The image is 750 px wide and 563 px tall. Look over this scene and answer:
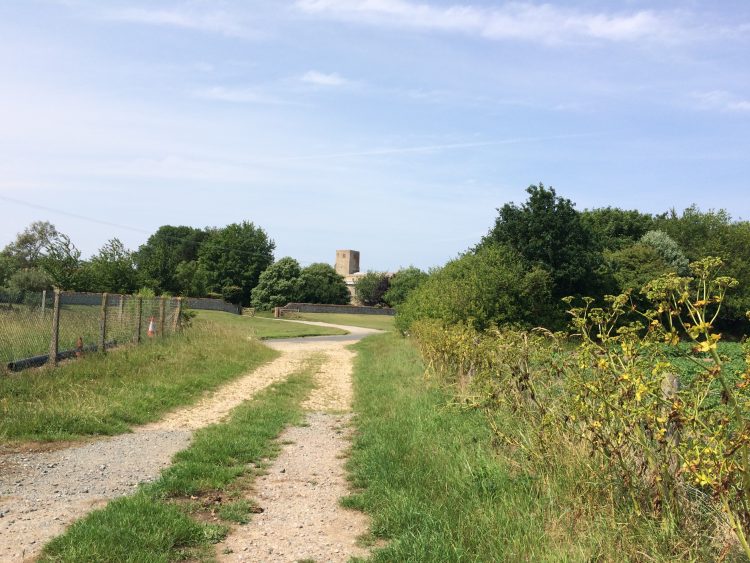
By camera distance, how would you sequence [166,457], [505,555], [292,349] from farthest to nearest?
[292,349] < [166,457] < [505,555]

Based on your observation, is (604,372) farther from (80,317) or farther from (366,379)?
(80,317)

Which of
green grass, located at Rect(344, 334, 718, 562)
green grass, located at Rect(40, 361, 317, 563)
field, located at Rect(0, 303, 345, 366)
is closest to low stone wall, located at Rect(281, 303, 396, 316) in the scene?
field, located at Rect(0, 303, 345, 366)

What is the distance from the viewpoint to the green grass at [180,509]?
4480 mm

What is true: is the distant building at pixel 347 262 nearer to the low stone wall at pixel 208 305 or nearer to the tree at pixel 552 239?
the low stone wall at pixel 208 305

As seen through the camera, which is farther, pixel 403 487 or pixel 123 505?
pixel 403 487

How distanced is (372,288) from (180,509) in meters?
105

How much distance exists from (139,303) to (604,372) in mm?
14734

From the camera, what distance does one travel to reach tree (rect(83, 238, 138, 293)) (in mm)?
35062

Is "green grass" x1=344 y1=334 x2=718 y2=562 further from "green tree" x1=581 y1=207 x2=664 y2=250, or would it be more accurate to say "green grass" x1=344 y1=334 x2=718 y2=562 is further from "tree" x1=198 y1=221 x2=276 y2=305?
"tree" x1=198 y1=221 x2=276 y2=305

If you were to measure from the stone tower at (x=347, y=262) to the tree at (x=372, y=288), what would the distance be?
39799mm

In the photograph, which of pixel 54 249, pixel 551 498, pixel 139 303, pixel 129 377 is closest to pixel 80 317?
pixel 139 303

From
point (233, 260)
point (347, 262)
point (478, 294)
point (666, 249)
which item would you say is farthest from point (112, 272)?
point (347, 262)

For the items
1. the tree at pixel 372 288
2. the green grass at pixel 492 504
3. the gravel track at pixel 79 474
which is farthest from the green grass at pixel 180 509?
the tree at pixel 372 288

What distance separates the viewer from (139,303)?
1716 centimetres
